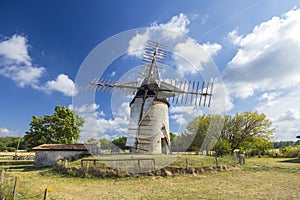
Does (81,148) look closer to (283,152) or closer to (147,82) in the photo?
(147,82)

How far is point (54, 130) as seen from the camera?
21781 mm

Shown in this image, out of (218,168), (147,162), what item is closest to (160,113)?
(147,162)

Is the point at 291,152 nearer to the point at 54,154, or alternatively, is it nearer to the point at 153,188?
the point at 153,188

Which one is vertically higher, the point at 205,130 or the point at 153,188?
the point at 205,130

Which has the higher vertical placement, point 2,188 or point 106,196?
point 2,188

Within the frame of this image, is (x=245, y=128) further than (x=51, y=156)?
Yes

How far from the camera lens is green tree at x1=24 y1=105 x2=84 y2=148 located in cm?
2136

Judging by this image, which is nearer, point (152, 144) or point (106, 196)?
point (106, 196)

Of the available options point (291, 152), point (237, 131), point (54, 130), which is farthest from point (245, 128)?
point (54, 130)

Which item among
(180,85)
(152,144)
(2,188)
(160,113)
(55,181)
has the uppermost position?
(180,85)

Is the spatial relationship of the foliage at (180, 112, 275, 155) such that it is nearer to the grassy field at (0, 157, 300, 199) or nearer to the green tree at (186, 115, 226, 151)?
the green tree at (186, 115, 226, 151)

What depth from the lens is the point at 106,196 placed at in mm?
6586

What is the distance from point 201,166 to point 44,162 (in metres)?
11.5

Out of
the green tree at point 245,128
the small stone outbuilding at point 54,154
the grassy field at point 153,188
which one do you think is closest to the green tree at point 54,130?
the small stone outbuilding at point 54,154
